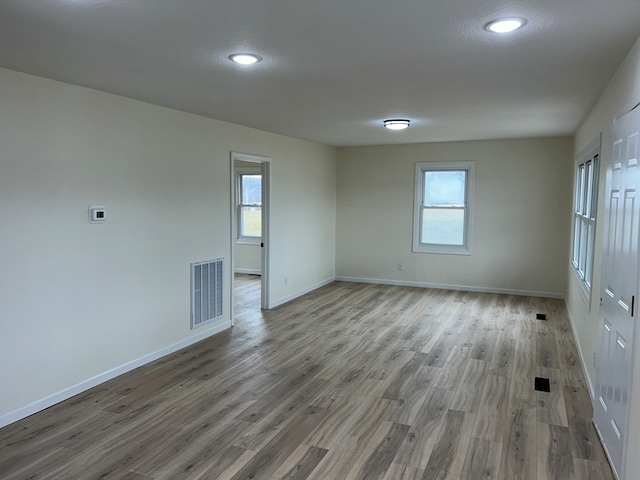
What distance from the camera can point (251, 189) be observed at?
905 cm

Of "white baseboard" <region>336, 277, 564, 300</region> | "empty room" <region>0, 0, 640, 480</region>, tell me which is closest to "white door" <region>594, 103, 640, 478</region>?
"empty room" <region>0, 0, 640, 480</region>

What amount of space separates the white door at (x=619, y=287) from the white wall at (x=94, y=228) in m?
3.59

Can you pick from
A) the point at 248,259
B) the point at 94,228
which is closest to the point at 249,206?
the point at 248,259

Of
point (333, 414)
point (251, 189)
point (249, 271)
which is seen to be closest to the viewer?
point (333, 414)

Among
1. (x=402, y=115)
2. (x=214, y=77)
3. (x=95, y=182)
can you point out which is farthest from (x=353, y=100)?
(x=95, y=182)

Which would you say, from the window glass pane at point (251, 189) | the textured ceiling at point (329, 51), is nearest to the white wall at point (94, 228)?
the textured ceiling at point (329, 51)

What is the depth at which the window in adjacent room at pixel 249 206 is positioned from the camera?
8992 mm

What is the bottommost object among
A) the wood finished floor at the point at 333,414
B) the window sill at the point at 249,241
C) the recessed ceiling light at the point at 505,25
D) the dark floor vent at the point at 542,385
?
the wood finished floor at the point at 333,414

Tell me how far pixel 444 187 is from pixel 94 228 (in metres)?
5.53

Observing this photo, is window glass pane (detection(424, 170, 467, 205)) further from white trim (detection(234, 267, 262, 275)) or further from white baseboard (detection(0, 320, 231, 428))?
white baseboard (detection(0, 320, 231, 428))

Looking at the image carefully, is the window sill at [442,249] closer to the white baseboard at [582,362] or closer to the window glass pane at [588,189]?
the white baseboard at [582,362]

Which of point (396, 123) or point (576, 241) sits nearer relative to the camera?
point (396, 123)

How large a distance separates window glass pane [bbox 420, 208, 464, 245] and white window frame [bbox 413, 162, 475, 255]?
0.07 m

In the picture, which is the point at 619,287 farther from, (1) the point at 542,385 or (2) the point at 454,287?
(2) the point at 454,287
